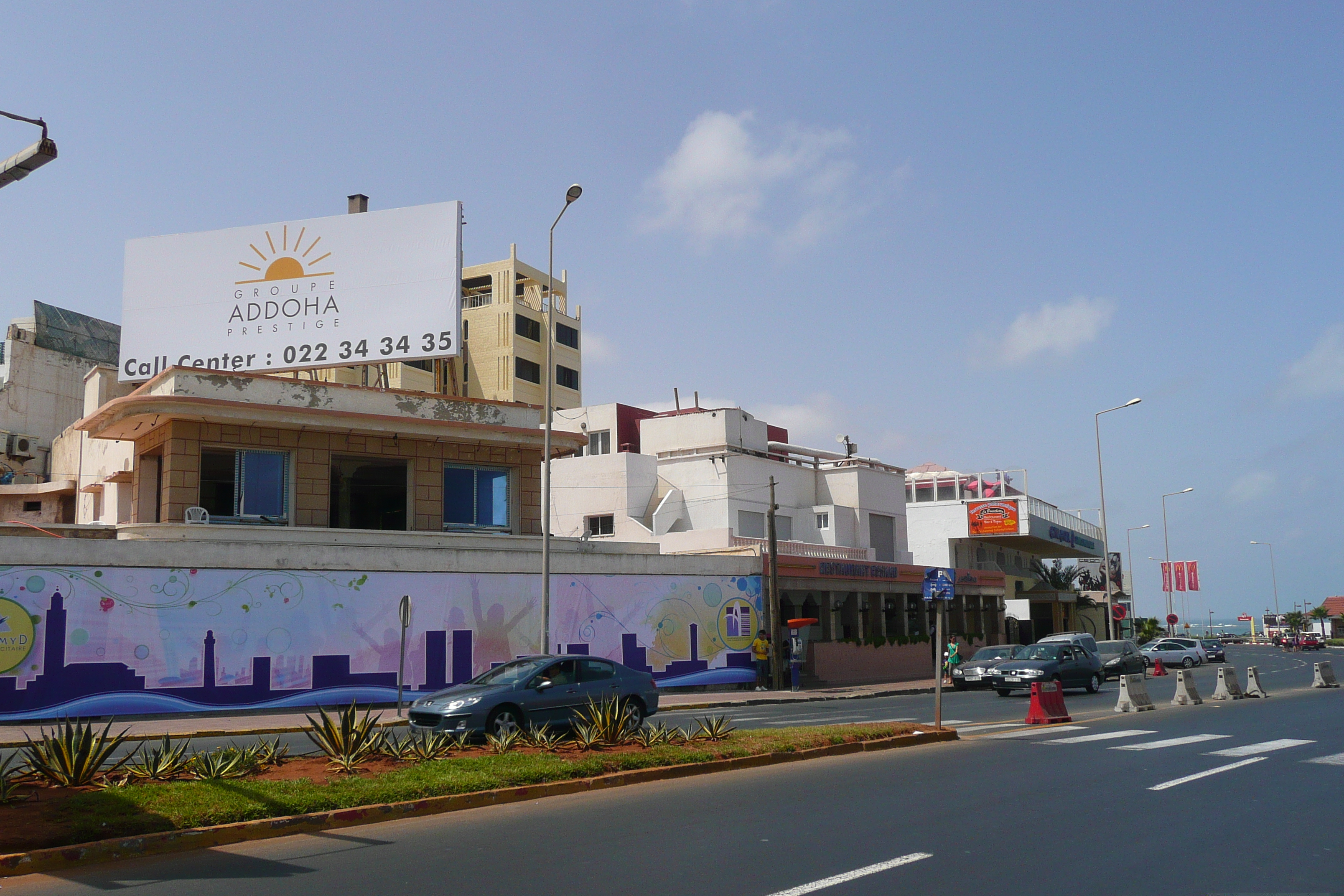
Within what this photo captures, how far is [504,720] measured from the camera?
15.2 m

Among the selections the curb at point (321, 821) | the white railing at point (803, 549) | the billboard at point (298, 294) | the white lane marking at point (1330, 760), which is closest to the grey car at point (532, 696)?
the curb at point (321, 821)

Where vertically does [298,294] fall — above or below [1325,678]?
above

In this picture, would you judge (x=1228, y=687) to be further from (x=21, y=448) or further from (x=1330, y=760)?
(x=21, y=448)

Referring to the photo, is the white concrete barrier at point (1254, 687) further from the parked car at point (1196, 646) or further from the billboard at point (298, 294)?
the parked car at point (1196, 646)

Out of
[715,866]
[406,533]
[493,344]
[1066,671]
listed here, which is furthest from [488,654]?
[493,344]

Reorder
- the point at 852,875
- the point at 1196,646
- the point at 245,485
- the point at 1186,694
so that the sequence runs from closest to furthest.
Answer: the point at 852,875, the point at 1186,694, the point at 245,485, the point at 1196,646

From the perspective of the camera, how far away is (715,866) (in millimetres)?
7949

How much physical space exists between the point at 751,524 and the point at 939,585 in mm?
28938

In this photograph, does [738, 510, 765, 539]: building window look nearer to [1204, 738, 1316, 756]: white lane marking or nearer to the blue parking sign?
the blue parking sign

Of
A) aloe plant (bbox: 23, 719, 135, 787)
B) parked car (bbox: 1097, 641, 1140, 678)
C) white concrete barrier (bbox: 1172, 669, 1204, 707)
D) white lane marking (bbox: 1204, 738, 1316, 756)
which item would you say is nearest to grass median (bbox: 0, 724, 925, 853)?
aloe plant (bbox: 23, 719, 135, 787)

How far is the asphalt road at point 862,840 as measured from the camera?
24.7ft

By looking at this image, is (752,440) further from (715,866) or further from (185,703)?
(715,866)

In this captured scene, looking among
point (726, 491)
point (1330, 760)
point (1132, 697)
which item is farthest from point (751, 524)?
point (1330, 760)

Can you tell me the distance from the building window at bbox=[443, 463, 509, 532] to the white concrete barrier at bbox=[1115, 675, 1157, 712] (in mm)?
16227
